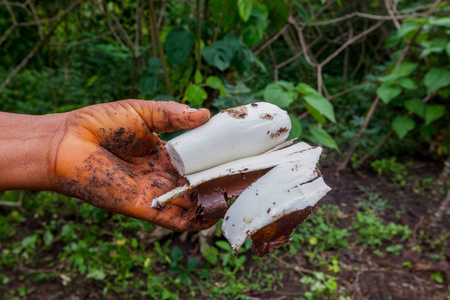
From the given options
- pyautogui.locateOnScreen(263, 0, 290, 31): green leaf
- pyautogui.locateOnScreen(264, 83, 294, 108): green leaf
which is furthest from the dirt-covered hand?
pyautogui.locateOnScreen(263, 0, 290, 31): green leaf

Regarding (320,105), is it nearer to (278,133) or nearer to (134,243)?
(278,133)

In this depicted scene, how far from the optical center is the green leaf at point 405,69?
291 cm

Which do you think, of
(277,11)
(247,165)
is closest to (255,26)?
(277,11)

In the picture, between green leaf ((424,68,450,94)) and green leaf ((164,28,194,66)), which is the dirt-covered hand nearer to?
green leaf ((164,28,194,66))

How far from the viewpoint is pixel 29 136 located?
1229mm

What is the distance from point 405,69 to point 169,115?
2545mm

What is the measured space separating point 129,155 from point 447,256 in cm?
212

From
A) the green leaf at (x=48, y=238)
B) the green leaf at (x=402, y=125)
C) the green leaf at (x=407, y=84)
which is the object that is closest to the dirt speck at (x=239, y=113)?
the green leaf at (x=48, y=238)

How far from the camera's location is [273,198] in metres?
1.08

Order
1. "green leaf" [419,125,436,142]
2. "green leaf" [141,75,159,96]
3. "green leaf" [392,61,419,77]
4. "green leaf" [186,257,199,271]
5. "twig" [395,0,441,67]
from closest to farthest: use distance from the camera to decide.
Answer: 1. "green leaf" [186,257,199,271]
2. "green leaf" [141,75,159,96]
3. "twig" [395,0,441,67]
4. "green leaf" [392,61,419,77]
5. "green leaf" [419,125,436,142]

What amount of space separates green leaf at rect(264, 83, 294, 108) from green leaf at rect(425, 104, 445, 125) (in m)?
1.87

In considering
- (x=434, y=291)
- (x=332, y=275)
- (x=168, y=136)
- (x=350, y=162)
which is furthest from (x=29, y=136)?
(x=350, y=162)

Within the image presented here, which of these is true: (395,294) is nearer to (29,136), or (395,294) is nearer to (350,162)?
(350,162)

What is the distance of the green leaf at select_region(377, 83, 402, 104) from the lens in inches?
110
